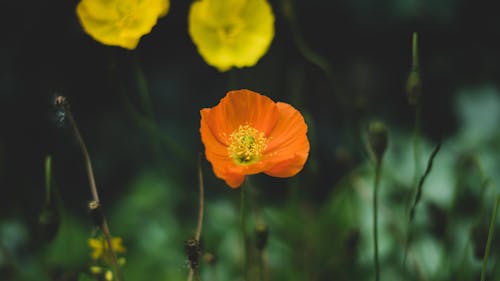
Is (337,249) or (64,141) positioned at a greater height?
(64,141)

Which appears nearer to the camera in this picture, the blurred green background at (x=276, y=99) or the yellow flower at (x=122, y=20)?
the yellow flower at (x=122, y=20)

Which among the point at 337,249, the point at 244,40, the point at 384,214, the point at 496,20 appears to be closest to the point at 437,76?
the point at 496,20

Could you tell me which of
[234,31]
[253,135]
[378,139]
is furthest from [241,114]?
[234,31]

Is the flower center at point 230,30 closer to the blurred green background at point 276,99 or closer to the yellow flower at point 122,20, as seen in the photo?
the yellow flower at point 122,20

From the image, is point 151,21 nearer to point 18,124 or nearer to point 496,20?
point 18,124

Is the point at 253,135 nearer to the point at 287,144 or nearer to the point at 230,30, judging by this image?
the point at 287,144

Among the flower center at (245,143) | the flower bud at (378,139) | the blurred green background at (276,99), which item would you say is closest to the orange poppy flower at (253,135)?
the flower center at (245,143)

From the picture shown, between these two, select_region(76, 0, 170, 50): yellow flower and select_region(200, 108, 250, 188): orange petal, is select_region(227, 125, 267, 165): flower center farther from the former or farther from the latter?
select_region(76, 0, 170, 50): yellow flower
